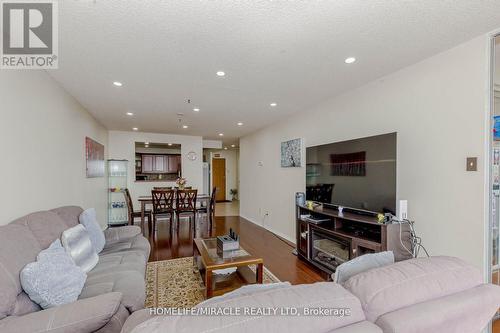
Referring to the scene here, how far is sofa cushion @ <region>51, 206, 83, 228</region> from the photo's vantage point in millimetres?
2292

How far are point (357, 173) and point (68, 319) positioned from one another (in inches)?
110

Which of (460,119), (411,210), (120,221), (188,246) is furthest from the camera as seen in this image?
(120,221)

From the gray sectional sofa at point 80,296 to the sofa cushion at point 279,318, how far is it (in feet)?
2.47

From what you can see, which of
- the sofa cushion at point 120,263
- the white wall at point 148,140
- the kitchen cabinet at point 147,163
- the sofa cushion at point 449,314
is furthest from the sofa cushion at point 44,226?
the kitchen cabinet at point 147,163

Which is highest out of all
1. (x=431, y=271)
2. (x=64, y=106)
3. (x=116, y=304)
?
(x=64, y=106)

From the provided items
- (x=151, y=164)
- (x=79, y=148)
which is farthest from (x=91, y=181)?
(x=151, y=164)

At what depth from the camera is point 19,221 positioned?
1788mm

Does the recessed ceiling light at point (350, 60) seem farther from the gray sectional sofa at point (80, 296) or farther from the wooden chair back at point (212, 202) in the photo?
the wooden chair back at point (212, 202)

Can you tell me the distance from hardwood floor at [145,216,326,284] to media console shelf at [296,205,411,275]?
0.70 ft

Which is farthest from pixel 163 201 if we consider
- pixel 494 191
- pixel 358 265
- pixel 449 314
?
pixel 494 191

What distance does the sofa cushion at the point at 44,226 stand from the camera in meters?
1.78

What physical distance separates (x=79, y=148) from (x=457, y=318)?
174 inches

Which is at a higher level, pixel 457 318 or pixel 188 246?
pixel 457 318

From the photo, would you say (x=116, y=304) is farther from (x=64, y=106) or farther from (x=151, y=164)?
(x=151, y=164)
